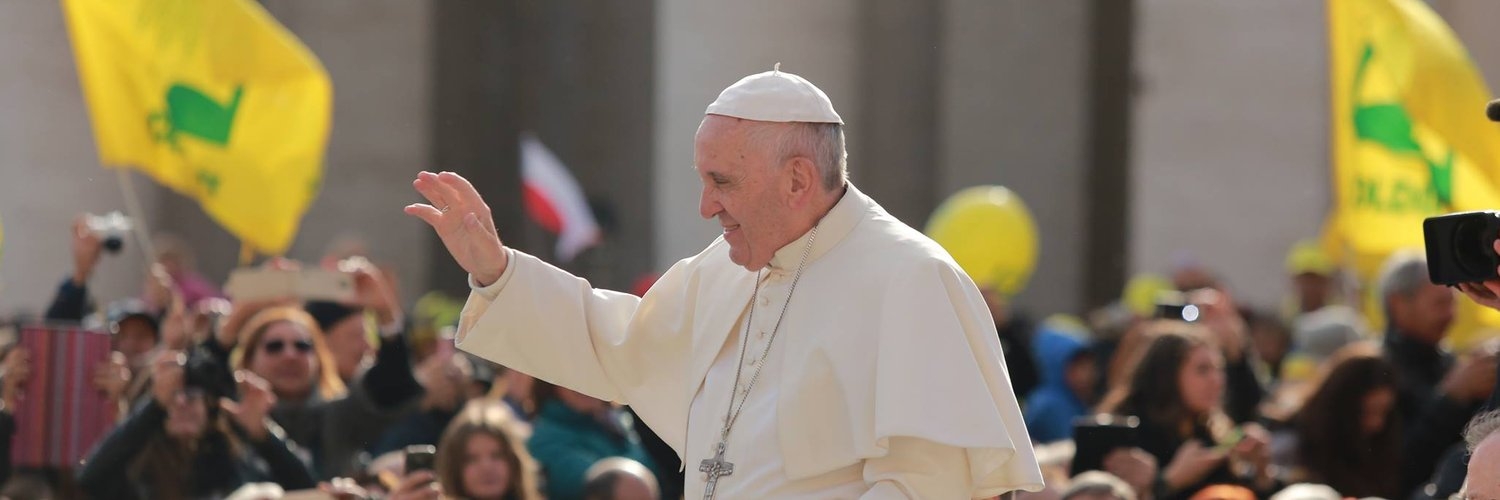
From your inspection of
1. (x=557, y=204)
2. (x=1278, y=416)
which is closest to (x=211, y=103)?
(x=1278, y=416)

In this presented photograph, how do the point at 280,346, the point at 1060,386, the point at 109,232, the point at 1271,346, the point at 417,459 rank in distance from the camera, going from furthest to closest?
the point at 1271,346 → the point at 1060,386 → the point at 109,232 → the point at 280,346 → the point at 417,459

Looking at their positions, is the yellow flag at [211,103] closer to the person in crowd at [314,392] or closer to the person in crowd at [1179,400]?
the person in crowd at [314,392]

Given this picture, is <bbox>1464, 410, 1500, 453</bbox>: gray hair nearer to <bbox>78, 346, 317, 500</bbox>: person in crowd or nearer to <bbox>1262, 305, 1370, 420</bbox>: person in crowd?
<bbox>78, 346, 317, 500</bbox>: person in crowd

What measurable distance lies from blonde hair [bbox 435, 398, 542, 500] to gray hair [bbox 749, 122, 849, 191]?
2642 millimetres

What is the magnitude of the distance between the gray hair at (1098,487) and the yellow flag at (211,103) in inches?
140

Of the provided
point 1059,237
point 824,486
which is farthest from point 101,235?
point 1059,237

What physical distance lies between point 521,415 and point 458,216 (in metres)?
4.02

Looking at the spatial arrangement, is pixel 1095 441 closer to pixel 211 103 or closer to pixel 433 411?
pixel 433 411

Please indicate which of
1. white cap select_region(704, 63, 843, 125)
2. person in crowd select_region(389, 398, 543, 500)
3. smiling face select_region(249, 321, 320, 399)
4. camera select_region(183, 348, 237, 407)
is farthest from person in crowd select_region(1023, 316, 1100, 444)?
white cap select_region(704, 63, 843, 125)

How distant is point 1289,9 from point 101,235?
12.3 m

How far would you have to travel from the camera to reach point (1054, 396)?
8680 millimetres

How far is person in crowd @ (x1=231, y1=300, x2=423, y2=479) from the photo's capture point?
6934 millimetres

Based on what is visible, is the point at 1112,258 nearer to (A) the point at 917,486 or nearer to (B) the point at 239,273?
(B) the point at 239,273

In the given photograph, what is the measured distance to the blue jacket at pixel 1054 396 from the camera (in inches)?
331
